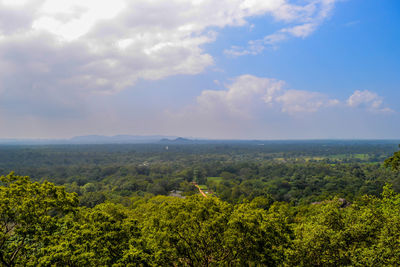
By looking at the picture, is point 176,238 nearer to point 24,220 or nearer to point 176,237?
point 176,237

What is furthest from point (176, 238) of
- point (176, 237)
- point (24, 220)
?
point (24, 220)

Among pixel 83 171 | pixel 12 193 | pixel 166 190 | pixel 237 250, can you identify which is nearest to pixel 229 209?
pixel 237 250

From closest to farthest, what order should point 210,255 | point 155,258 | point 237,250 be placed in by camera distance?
point 155,258 → point 237,250 → point 210,255

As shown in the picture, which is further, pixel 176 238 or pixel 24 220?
pixel 176 238

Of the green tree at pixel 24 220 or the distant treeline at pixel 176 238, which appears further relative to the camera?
the green tree at pixel 24 220

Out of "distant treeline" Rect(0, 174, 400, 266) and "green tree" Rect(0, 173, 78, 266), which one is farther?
"green tree" Rect(0, 173, 78, 266)

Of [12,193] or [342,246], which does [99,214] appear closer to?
[12,193]

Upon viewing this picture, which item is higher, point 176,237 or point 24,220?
point 24,220

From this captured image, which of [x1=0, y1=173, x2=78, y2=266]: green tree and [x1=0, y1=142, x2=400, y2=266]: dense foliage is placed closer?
[x1=0, y1=142, x2=400, y2=266]: dense foliage

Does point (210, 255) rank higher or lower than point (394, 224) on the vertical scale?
lower

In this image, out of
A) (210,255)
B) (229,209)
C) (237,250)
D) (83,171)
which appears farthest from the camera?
(83,171)

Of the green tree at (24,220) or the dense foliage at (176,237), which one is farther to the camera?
the green tree at (24,220)
